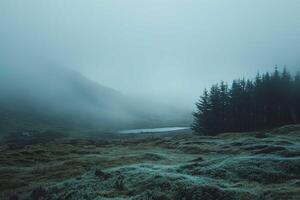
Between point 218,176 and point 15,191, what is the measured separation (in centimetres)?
1849

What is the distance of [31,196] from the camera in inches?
1104

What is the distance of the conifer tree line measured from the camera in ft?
325

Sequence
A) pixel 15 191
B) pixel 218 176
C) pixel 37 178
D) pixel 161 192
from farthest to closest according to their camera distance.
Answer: pixel 37 178, pixel 15 191, pixel 218 176, pixel 161 192

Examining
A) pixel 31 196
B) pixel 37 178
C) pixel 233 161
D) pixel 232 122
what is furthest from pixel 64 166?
pixel 232 122

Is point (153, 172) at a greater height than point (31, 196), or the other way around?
point (153, 172)

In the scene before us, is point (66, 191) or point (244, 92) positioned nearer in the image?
point (66, 191)

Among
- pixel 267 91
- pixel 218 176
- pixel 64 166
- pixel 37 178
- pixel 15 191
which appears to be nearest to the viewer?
pixel 218 176

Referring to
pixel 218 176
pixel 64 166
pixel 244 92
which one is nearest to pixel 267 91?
pixel 244 92

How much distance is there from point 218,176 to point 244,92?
83185 mm

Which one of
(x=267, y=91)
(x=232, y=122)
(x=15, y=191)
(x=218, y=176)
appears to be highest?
(x=267, y=91)

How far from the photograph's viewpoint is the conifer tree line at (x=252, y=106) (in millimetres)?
99125

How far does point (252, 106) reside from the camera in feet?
336

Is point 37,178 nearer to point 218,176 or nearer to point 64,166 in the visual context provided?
point 64,166

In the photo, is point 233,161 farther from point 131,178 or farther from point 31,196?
point 31,196
